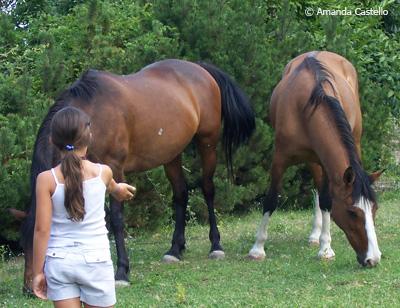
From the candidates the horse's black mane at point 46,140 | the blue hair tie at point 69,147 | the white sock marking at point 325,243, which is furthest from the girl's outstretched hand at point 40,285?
the white sock marking at point 325,243

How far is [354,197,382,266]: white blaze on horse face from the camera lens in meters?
6.33

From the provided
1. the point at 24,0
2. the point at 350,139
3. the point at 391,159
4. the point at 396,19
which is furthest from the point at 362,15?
the point at 350,139

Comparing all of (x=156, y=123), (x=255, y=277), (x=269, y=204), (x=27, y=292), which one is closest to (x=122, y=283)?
(x=27, y=292)

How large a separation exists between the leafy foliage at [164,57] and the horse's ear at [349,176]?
3303 millimetres

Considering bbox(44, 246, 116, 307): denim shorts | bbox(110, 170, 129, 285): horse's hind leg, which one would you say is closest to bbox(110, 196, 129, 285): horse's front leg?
bbox(110, 170, 129, 285): horse's hind leg

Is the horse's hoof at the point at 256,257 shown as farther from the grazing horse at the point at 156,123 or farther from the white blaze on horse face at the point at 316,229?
the white blaze on horse face at the point at 316,229

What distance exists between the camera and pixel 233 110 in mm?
A: 8328

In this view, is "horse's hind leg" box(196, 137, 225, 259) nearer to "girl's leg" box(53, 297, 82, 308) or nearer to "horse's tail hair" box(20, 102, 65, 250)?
"horse's tail hair" box(20, 102, 65, 250)

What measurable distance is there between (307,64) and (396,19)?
1027 cm

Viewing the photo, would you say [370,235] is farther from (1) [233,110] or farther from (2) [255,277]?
(1) [233,110]

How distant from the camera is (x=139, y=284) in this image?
6.40m

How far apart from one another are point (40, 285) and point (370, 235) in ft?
11.3

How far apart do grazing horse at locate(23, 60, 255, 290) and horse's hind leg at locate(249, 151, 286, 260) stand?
0.43 m

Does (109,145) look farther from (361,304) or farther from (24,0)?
(24,0)
